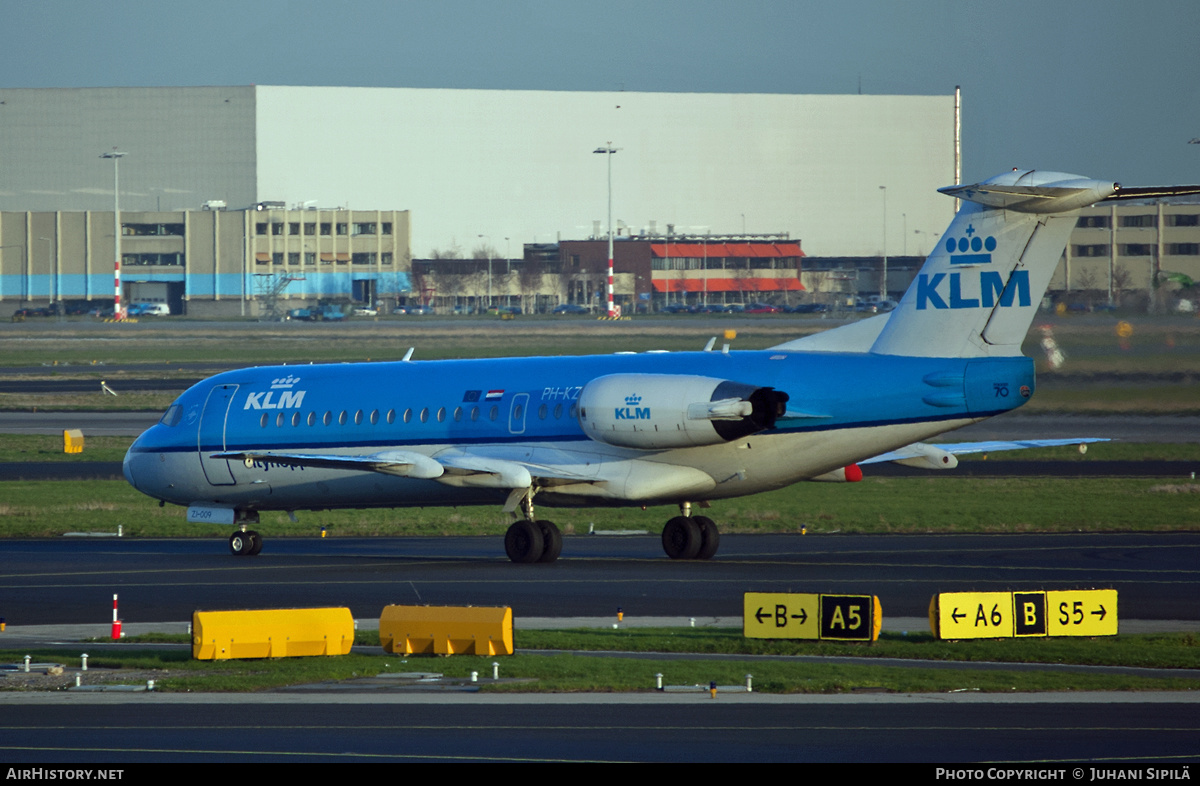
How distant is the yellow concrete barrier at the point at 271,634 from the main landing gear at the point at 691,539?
37.8ft

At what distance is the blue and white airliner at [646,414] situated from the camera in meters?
27.6

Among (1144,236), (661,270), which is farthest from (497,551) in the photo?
(661,270)

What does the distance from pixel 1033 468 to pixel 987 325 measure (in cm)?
2122

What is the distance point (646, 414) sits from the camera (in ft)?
97.5

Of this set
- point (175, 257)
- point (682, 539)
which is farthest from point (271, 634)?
point (175, 257)

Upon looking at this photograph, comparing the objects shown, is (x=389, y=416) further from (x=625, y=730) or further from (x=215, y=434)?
(x=625, y=730)

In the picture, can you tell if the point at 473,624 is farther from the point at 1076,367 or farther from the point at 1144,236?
the point at 1144,236

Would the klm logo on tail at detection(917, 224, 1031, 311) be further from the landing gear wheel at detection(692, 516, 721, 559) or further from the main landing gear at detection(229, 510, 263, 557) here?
the main landing gear at detection(229, 510, 263, 557)

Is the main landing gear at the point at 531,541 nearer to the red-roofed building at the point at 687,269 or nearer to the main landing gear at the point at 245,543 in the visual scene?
the main landing gear at the point at 245,543

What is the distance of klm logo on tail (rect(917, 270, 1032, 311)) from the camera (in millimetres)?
27438

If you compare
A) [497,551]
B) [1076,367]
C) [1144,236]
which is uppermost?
[1144,236]

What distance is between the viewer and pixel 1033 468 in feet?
156

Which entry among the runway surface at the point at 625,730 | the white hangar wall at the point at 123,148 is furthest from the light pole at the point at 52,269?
the runway surface at the point at 625,730

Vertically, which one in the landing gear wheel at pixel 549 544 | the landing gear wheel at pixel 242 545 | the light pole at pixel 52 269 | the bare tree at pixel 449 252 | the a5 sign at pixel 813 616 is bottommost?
the landing gear wheel at pixel 242 545
